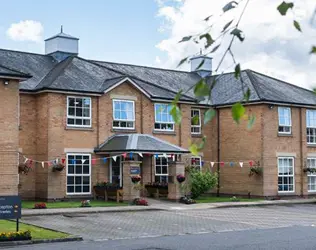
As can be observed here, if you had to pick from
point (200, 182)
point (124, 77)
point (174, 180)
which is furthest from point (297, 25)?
point (124, 77)

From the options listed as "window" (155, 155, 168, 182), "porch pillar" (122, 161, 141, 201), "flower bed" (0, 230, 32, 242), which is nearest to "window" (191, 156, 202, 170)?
"window" (155, 155, 168, 182)

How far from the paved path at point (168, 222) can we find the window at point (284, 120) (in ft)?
25.9

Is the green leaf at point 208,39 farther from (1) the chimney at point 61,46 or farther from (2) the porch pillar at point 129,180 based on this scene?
(1) the chimney at point 61,46

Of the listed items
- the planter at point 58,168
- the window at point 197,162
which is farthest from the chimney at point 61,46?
the window at point 197,162

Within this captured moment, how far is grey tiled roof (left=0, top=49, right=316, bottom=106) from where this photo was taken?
101 feet

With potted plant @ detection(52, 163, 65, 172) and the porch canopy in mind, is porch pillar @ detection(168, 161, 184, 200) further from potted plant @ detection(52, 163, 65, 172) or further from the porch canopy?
potted plant @ detection(52, 163, 65, 172)

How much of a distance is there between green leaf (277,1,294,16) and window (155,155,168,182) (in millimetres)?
29352

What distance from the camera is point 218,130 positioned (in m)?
36.4

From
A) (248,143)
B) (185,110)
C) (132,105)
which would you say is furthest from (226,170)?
(132,105)

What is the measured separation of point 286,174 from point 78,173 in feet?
41.6

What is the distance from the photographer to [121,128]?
1250 inches

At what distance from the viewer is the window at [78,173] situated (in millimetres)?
29469

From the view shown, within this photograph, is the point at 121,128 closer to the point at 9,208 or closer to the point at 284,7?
the point at 9,208

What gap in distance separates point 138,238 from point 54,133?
13025 millimetres
